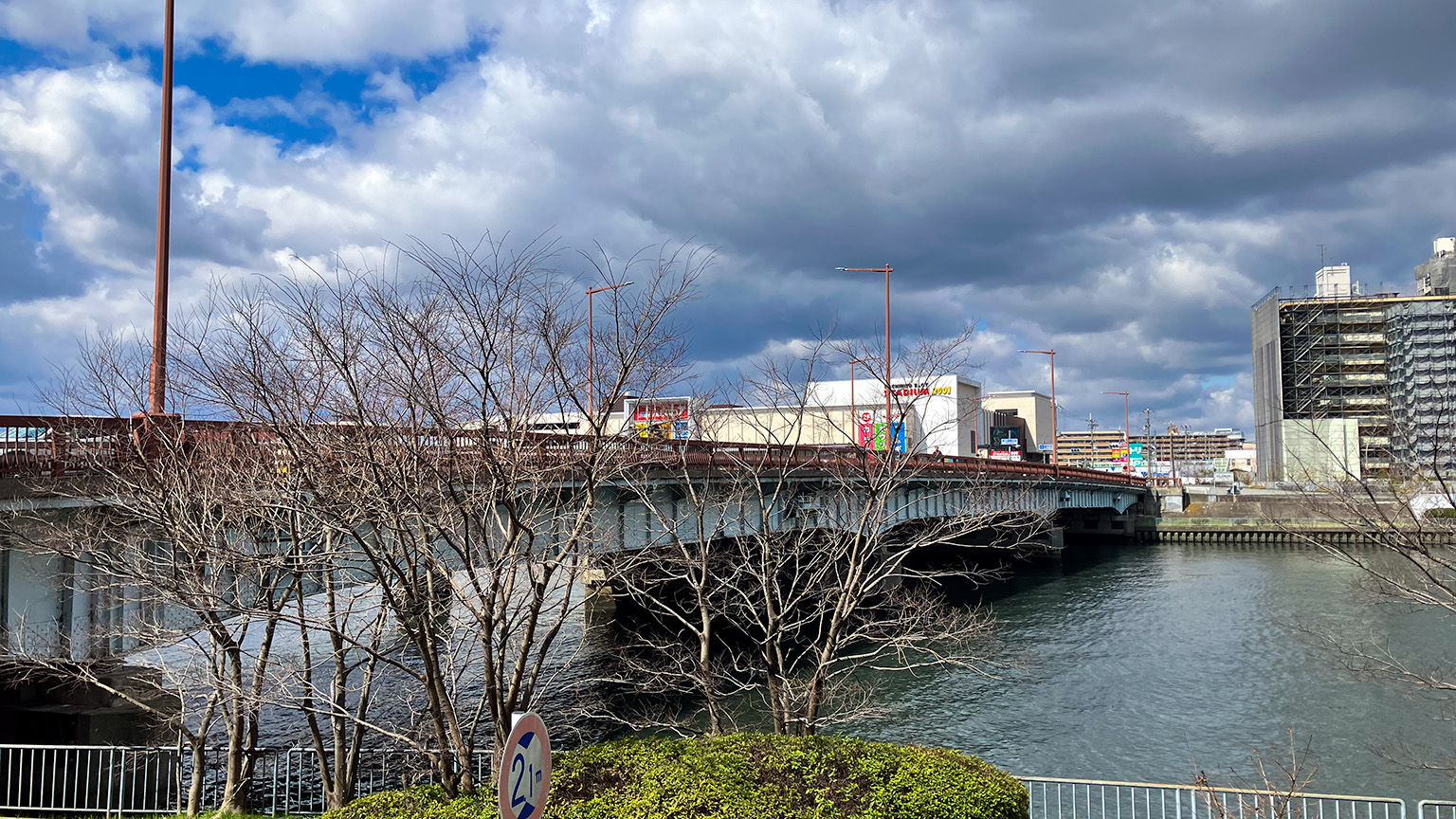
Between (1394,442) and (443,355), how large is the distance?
1492cm

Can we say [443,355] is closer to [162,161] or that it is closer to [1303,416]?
[162,161]

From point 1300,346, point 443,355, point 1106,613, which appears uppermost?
point 1300,346

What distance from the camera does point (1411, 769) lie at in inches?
848

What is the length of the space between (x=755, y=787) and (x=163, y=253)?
41.0ft

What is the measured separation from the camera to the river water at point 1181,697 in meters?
22.5

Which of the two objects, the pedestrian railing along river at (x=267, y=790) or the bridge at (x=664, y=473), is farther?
the pedestrian railing along river at (x=267, y=790)

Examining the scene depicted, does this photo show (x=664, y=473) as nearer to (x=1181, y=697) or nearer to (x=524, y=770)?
(x=1181, y=697)

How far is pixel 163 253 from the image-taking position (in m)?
14.9

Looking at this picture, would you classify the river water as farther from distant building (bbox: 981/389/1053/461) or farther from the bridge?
distant building (bbox: 981/389/1053/461)

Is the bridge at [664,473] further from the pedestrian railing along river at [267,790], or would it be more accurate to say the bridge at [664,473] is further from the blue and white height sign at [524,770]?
the pedestrian railing along river at [267,790]

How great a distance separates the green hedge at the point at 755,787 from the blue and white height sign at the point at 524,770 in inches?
144

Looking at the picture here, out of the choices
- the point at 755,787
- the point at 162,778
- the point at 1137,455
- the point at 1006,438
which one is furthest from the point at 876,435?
the point at 1006,438

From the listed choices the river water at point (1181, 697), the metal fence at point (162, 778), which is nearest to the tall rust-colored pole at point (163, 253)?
the metal fence at point (162, 778)

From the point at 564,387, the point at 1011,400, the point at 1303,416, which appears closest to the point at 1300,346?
the point at 1303,416
